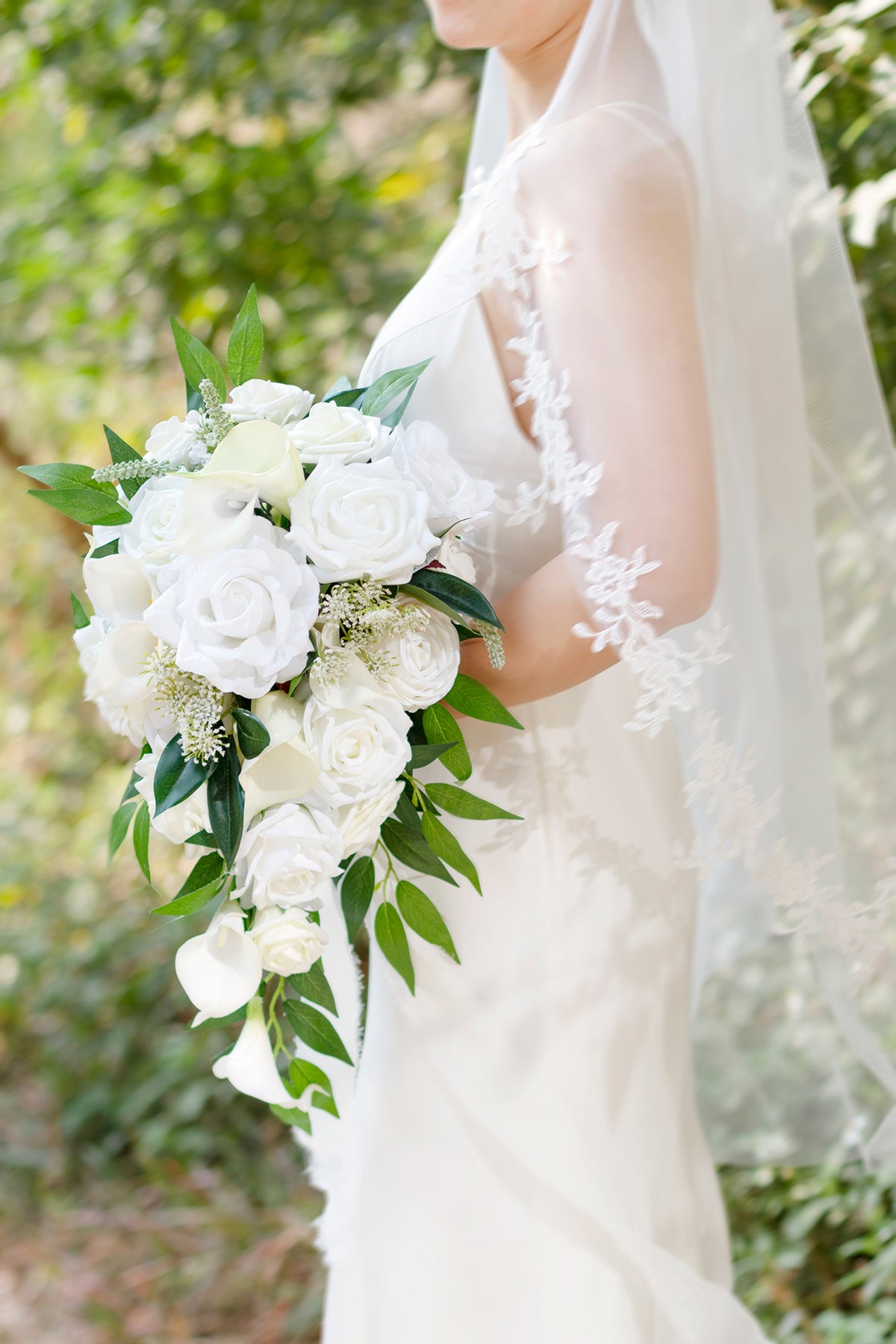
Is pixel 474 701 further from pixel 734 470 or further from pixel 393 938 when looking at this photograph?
pixel 734 470

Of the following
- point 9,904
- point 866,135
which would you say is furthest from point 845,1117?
point 9,904

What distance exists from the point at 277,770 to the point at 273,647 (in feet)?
0.44

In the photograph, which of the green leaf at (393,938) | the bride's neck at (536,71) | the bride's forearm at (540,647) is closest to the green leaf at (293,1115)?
the green leaf at (393,938)

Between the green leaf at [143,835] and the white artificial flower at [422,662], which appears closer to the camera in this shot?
the white artificial flower at [422,662]

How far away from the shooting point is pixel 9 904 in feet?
12.6

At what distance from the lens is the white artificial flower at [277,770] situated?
3.32ft

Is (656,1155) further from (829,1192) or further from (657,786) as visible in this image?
(829,1192)

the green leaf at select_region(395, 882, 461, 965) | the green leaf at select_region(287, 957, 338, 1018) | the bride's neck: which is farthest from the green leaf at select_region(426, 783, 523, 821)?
the bride's neck

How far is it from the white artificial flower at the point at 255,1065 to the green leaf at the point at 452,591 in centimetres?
45

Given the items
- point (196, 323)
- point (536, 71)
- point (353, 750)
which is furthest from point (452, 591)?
point (196, 323)

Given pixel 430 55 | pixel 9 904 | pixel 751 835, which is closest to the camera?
pixel 751 835

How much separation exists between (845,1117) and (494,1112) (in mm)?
633

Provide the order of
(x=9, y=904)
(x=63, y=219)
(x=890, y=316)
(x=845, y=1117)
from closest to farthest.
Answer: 1. (x=845, y=1117)
2. (x=890, y=316)
3. (x=63, y=219)
4. (x=9, y=904)

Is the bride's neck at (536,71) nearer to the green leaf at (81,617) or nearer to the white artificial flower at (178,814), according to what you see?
the green leaf at (81,617)
